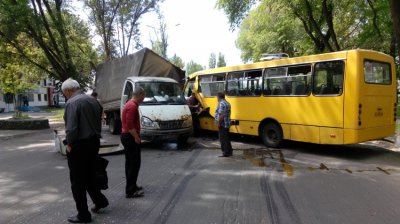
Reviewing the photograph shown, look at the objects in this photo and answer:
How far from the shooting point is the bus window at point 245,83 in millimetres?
12141

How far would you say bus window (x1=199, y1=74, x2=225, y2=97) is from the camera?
1380 centimetres

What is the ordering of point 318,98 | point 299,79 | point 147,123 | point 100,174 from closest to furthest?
point 100,174 < point 318,98 < point 299,79 < point 147,123

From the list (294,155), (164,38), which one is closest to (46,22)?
(164,38)

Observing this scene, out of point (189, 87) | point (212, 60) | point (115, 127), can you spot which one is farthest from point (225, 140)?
point (212, 60)

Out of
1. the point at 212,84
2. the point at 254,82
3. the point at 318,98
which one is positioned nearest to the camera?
the point at 318,98

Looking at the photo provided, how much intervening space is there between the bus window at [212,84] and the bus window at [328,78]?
420cm

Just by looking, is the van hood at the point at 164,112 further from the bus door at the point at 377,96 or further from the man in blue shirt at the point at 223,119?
the bus door at the point at 377,96

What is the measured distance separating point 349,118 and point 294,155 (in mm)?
1867

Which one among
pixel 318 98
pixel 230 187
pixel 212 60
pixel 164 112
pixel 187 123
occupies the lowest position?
pixel 230 187

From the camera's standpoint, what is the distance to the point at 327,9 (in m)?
20.9

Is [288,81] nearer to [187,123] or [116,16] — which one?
[187,123]

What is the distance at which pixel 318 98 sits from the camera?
1012cm

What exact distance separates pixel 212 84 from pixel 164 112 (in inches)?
122

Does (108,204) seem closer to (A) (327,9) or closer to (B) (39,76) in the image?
(A) (327,9)
